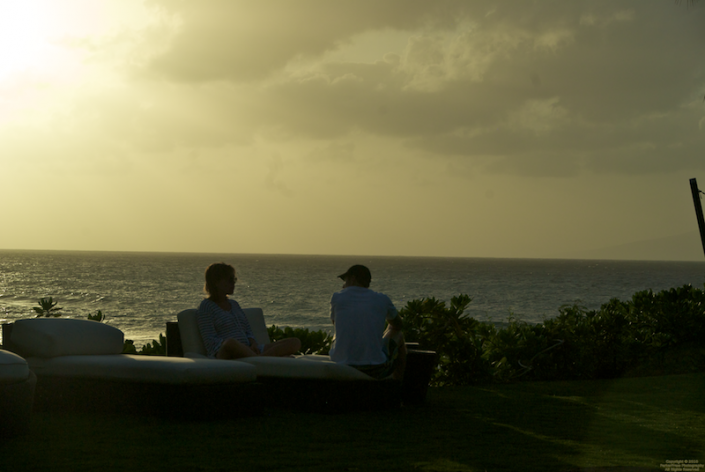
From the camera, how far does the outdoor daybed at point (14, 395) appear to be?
14.5 feet

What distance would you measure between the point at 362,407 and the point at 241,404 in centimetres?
114

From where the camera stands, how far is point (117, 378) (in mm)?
5344

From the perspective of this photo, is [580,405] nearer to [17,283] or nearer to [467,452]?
[467,452]

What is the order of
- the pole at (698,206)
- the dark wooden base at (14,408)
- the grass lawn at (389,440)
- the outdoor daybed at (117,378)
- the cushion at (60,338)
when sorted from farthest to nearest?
the pole at (698,206), the cushion at (60,338), the outdoor daybed at (117,378), the dark wooden base at (14,408), the grass lawn at (389,440)

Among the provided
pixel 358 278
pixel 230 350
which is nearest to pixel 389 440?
pixel 358 278

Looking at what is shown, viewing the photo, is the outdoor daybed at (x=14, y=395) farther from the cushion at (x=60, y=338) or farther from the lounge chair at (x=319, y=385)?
the lounge chair at (x=319, y=385)

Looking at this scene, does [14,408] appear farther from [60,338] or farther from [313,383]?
[313,383]

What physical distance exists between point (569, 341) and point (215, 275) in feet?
20.3

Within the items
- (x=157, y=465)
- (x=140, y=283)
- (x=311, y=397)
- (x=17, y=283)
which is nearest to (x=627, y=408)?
(x=311, y=397)

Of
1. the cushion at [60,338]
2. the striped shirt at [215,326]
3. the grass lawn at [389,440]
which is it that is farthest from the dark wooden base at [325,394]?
the cushion at [60,338]

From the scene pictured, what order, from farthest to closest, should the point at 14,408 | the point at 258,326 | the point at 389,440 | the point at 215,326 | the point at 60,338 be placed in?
1. the point at 258,326
2. the point at 215,326
3. the point at 60,338
4. the point at 389,440
5. the point at 14,408

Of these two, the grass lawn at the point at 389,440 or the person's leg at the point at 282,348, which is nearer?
the grass lawn at the point at 389,440

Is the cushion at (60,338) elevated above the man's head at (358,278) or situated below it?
below

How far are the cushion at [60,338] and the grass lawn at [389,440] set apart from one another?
591 mm
